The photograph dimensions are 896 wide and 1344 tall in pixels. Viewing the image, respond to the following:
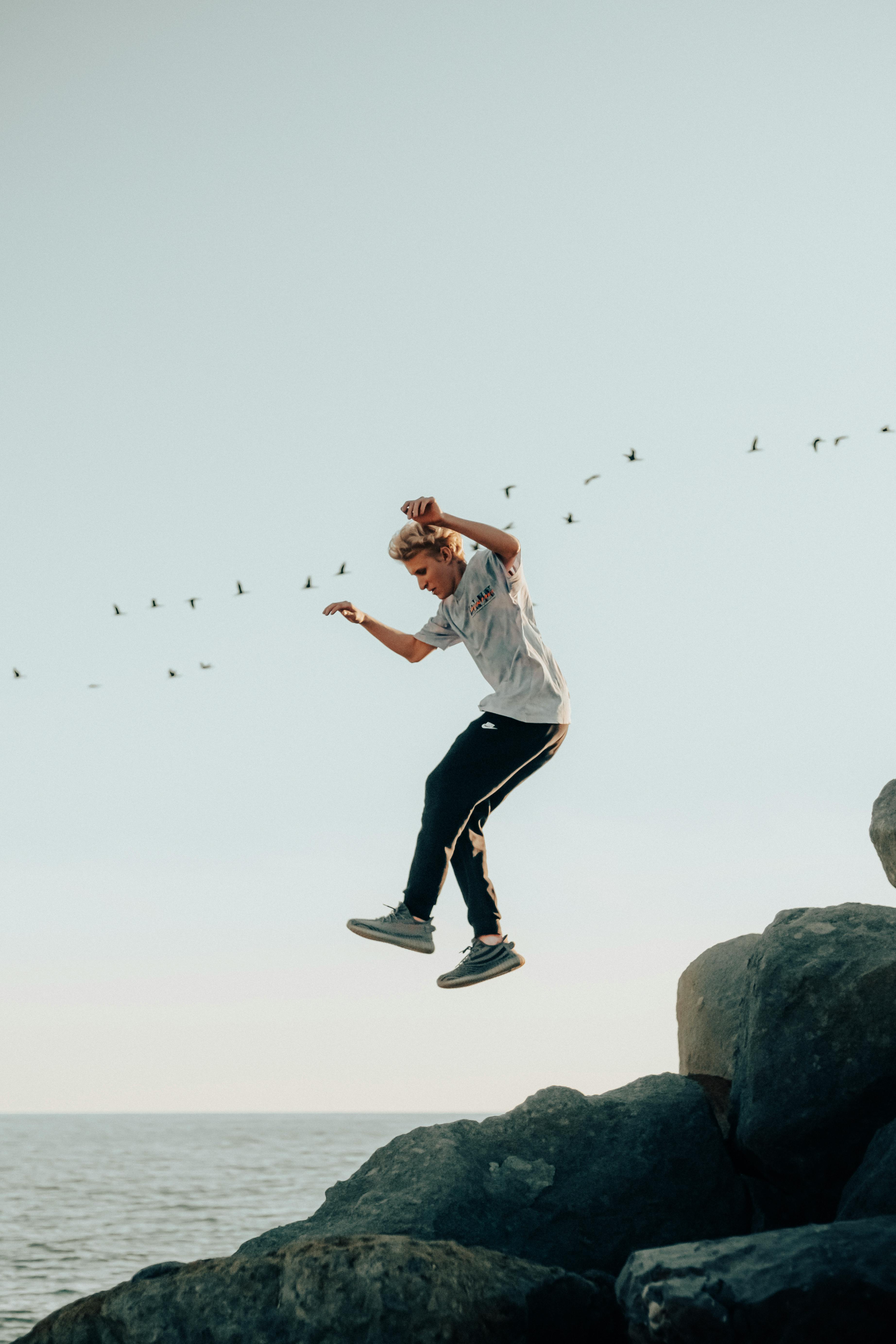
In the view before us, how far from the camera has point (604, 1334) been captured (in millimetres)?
5438

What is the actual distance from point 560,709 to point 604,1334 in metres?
3.39

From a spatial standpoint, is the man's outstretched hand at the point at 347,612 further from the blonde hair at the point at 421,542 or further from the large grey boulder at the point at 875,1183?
the large grey boulder at the point at 875,1183

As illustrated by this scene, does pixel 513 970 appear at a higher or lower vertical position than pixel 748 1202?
higher

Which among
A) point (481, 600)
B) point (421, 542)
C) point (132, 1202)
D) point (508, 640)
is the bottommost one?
point (132, 1202)

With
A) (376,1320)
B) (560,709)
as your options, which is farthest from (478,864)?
(376,1320)

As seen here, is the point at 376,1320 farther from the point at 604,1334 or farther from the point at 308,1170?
the point at 308,1170

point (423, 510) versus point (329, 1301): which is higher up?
point (423, 510)

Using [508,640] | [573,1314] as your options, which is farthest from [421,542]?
[573,1314]

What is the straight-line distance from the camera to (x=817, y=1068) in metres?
6.58

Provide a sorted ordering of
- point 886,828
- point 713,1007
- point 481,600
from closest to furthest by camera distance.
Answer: point 481,600 < point 886,828 < point 713,1007

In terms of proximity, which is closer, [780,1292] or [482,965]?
[780,1292]

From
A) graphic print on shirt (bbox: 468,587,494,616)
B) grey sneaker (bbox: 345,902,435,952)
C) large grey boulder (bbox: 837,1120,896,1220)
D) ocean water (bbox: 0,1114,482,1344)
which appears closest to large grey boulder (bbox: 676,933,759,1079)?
large grey boulder (bbox: 837,1120,896,1220)

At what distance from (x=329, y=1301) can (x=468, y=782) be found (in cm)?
290

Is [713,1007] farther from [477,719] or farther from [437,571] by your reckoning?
[437,571]
